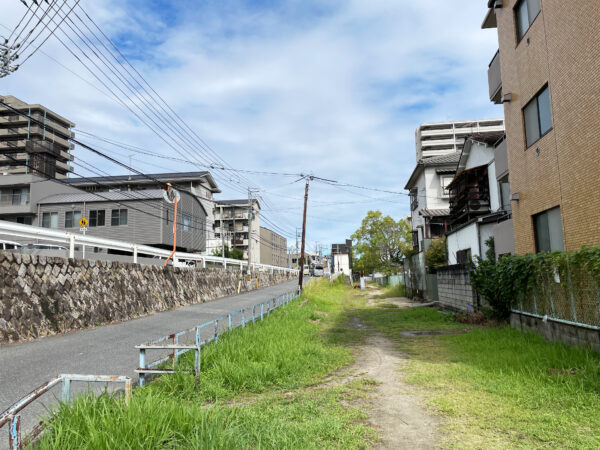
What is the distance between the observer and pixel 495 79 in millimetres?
15758

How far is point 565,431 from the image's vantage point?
407cm

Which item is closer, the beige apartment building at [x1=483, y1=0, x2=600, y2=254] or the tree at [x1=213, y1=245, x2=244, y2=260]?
the beige apartment building at [x1=483, y1=0, x2=600, y2=254]

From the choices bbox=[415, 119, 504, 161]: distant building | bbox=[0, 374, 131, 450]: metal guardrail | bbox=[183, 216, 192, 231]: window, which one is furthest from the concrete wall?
bbox=[415, 119, 504, 161]: distant building

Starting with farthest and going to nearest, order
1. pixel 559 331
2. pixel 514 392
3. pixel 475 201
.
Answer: pixel 475 201 < pixel 559 331 < pixel 514 392

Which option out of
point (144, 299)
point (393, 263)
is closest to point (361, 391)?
point (144, 299)

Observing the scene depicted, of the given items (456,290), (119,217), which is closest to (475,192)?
(456,290)

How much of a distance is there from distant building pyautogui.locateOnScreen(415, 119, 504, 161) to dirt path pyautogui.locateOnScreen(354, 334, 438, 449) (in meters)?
75.4

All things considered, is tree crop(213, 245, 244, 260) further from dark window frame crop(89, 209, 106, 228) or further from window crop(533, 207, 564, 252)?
window crop(533, 207, 564, 252)

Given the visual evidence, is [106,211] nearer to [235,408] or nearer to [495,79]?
[495,79]

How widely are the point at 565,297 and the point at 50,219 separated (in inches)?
1616

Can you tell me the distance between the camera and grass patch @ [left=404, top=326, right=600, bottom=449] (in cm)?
403

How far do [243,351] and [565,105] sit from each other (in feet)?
30.3

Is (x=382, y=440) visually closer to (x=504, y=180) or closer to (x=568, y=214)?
(x=568, y=214)

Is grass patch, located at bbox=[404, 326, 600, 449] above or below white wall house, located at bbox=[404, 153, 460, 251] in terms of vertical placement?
below
